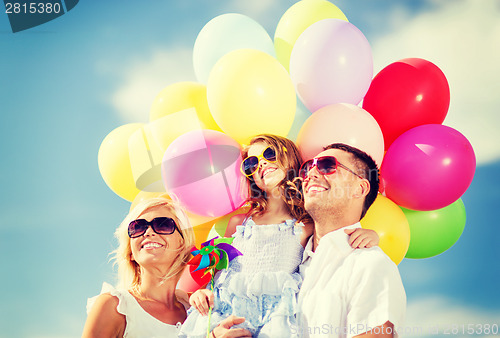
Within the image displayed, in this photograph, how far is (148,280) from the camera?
320cm

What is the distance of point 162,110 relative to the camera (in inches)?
152

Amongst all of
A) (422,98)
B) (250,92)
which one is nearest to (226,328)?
(250,92)

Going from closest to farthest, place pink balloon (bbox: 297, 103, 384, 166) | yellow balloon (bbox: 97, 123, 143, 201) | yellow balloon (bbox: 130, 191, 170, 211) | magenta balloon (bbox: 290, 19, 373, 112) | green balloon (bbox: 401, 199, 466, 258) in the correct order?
pink balloon (bbox: 297, 103, 384, 166)
magenta balloon (bbox: 290, 19, 373, 112)
green balloon (bbox: 401, 199, 466, 258)
yellow balloon (bbox: 130, 191, 170, 211)
yellow balloon (bbox: 97, 123, 143, 201)

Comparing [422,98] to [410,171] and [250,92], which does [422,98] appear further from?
[250,92]

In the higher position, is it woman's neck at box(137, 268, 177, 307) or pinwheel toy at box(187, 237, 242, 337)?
pinwheel toy at box(187, 237, 242, 337)

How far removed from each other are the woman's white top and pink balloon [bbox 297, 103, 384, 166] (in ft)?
5.06

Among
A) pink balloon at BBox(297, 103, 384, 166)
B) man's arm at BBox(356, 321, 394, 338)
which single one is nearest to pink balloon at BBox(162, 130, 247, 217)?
pink balloon at BBox(297, 103, 384, 166)

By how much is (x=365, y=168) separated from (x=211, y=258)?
4.00ft

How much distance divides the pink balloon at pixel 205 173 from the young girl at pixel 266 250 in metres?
0.13

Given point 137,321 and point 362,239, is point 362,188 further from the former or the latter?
point 137,321

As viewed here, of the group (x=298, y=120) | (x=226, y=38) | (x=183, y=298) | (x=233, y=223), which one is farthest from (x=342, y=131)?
(x=183, y=298)

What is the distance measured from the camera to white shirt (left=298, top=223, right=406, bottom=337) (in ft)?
7.95

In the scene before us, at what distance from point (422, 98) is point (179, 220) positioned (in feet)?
6.91

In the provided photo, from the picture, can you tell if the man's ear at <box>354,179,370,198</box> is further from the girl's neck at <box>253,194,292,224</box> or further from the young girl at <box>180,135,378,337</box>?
the girl's neck at <box>253,194,292,224</box>
